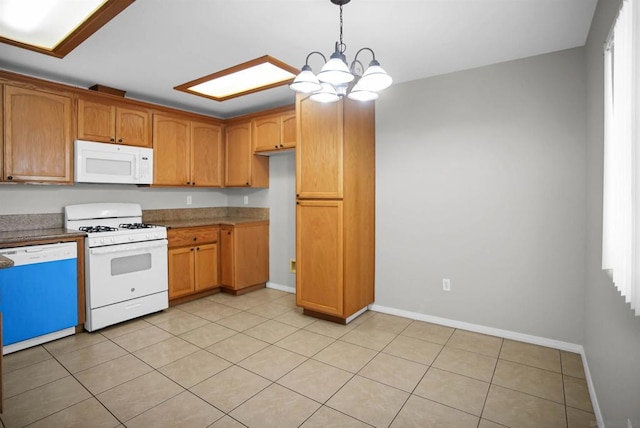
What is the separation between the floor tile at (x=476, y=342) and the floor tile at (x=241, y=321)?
1.81m

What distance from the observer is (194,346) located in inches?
109

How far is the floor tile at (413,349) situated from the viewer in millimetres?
2574

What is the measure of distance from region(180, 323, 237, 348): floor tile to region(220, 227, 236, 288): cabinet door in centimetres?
96

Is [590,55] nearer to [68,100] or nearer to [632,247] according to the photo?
[632,247]

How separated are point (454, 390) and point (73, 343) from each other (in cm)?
304

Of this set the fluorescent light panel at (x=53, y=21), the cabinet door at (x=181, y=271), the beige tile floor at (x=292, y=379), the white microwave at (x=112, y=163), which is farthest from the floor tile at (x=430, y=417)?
the white microwave at (x=112, y=163)

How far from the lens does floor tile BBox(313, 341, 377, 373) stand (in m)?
2.47

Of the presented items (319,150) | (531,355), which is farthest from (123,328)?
(531,355)

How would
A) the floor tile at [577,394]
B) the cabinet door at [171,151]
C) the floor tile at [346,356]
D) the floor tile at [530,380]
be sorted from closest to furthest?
the floor tile at [577,394] → the floor tile at [530,380] → the floor tile at [346,356] → the cabinet door at [171,151]

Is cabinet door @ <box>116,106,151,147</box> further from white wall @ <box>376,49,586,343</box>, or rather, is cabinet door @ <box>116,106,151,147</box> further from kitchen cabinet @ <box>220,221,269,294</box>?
white wall @ <box>376,49,586,343</box>

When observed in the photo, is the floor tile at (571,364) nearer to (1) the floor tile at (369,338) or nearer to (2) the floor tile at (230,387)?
(1) the floor tile at (369,338)

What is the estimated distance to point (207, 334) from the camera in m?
3.01

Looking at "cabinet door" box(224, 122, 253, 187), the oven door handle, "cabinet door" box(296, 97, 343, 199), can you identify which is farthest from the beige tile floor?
"cabinet door" box(224, 122, 253, 187)

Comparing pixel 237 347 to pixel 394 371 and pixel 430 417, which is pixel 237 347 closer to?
pixel 394 371
